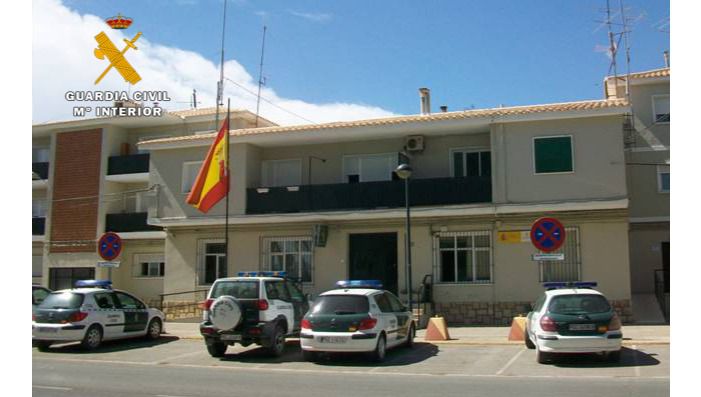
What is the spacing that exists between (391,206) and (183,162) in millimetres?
8642

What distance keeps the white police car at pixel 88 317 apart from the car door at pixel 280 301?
4.61 metres

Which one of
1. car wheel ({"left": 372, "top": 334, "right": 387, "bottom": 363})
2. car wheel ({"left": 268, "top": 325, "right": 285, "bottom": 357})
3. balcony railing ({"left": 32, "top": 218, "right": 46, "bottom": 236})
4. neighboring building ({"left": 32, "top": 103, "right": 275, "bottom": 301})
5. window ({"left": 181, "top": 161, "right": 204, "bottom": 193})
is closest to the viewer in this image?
car wheel ({"left": 372, "top": 334, "right": 387, "bottom": 363})

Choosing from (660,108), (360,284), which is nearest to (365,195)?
(360,284)

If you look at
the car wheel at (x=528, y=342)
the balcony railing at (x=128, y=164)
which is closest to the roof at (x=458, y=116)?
the balcony railing at (x=128, y=164)

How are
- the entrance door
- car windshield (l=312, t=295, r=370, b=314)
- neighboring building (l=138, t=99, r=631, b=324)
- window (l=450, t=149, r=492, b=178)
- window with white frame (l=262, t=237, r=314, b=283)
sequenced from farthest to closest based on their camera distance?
window with white frame (l=262, t=237, r=314, b=283) < the entrance door < window (l=450, t=149, r=492, b=178) < neighboring building (l=138, t=99, r=631, b=324) < car windshield (l=312, t=295, r=370, b=314)

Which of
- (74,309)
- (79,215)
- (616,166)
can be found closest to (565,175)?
(616,166)

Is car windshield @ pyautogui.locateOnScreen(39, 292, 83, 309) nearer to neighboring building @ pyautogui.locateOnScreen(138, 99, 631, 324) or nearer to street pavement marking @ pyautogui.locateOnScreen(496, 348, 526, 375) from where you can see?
neighboring building @ pyautogui.locateOnScreen(138, 99, 631, 324)

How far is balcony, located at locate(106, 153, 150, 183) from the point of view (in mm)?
31766

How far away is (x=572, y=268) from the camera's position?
2098cm

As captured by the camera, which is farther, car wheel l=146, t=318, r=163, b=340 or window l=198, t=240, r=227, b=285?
window l=198, t=240, r=227, b=285

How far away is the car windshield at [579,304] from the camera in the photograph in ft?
42.9

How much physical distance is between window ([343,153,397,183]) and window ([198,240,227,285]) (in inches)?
214

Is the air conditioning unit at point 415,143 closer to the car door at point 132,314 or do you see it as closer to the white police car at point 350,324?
the white police car at point 350,324

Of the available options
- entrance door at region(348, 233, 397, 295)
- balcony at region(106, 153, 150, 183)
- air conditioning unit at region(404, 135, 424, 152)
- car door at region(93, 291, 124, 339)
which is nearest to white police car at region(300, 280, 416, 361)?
car door at region(93, 291, 124, 339)
